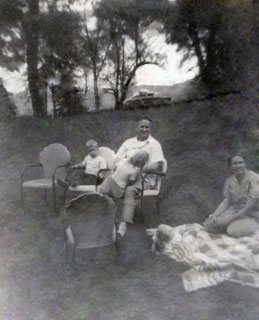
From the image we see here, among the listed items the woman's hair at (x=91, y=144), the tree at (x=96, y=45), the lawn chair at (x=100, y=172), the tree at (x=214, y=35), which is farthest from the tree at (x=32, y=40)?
the tree at (x=214, y=35)

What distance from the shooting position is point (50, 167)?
2965 mm

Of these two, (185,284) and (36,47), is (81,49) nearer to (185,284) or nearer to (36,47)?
(36,47)

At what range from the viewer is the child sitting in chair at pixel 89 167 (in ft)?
9.89

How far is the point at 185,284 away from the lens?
2773mm

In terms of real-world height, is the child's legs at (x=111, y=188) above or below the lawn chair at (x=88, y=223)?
above

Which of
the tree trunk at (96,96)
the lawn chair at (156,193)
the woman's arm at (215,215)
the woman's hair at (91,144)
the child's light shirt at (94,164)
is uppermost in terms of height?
the tree trunk at (96,96)

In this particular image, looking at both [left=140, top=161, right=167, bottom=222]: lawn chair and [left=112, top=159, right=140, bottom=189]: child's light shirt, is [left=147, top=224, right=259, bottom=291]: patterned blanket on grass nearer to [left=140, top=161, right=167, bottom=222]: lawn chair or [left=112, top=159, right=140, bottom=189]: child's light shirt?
[left=140, top=161, right=167, bottom=222]: lawn chair

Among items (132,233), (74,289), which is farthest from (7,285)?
(132,233)

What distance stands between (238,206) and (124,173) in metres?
0.96

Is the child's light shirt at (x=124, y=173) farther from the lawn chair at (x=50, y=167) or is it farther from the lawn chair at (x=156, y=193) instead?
the lawn chair at (x=50, y=167)

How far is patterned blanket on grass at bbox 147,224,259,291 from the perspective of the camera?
111 inches

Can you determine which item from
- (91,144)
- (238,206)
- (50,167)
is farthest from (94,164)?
(238,206)

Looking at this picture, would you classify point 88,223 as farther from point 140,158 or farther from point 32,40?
point 32,40

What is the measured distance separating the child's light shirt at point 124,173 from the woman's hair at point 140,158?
0.13ft
